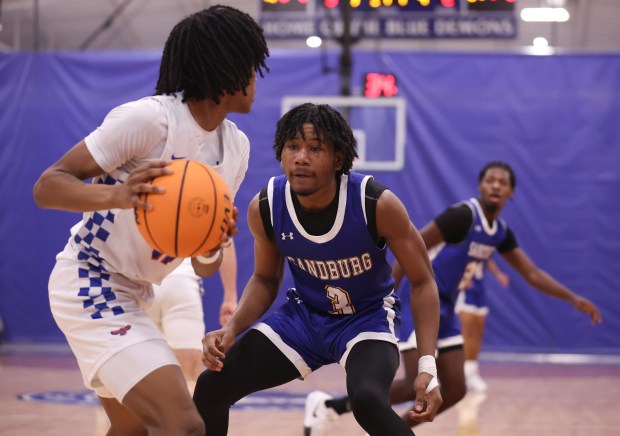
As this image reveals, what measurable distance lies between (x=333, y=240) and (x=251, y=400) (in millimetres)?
3959

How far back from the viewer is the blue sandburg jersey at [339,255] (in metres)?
3.59

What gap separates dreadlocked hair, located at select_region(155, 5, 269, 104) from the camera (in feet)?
10.3

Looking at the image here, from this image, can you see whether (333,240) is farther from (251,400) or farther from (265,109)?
(265,109)

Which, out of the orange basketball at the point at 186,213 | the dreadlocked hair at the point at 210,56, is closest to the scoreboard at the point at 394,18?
the dreadlocked hair at the point at 210,56

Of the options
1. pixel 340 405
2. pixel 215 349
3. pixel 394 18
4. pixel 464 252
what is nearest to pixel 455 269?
pixel 464 252

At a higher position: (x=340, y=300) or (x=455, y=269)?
(x=340, y=300)

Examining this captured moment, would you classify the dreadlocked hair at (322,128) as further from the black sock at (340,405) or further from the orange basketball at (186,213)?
the black sock at (340,405)

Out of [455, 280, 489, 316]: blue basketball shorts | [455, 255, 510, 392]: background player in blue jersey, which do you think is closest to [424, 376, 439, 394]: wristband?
[455, 255, 510, 392]: background player in blue jersey

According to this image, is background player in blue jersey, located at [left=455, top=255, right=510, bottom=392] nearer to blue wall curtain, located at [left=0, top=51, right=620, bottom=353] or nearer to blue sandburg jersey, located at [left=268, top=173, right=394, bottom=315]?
blue wall curtain, located at [left=0, top=51, right=620, bottom=353]

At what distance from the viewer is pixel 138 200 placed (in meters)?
2.74

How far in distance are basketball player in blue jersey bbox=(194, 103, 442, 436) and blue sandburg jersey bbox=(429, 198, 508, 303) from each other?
1783 millimetres

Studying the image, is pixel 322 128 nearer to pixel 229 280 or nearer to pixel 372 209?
pixel 372 209

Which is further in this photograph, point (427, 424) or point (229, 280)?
point (427, 424)

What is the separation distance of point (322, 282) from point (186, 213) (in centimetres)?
105
